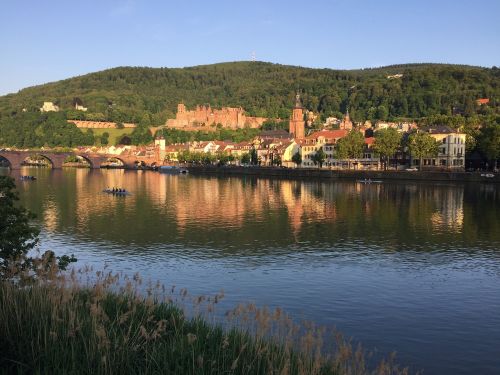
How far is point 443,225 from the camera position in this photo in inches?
1521

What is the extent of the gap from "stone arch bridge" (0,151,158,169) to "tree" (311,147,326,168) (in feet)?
221

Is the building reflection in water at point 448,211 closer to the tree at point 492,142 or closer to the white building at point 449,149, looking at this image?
the tree at point 492,142

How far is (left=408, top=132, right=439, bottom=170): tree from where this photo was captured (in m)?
90.9

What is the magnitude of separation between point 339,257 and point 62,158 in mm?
136764

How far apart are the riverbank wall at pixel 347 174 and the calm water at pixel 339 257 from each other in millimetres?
24952

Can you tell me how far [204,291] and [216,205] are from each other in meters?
32.3

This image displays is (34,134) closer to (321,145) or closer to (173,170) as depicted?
(173,170)

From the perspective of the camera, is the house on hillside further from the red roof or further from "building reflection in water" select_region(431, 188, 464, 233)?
"building reflection in water" select_region(431, 188, 464, 233)

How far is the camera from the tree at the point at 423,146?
90.9 metres

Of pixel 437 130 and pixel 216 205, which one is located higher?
pixel 437 130

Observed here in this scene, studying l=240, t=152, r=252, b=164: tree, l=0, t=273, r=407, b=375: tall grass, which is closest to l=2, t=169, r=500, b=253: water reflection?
l=0, t=273, r=407, b=375: tall grass

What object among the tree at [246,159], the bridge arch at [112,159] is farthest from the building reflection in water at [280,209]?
the bridge arch at [112,159]

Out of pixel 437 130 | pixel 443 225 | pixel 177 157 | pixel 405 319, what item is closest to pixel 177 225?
pixel 443 225

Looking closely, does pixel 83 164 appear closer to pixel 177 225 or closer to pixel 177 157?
pixel 177 157
